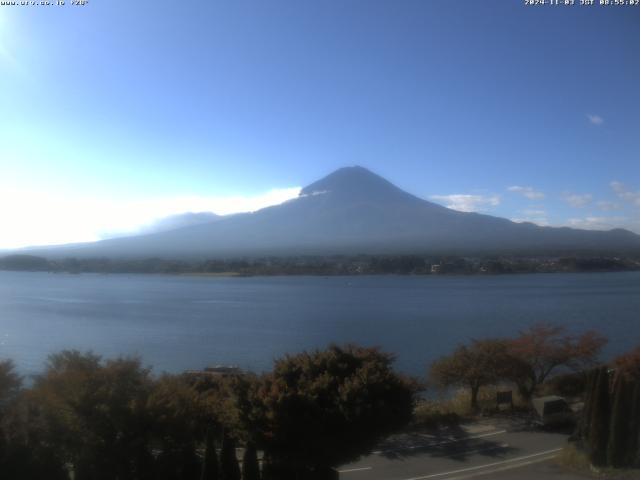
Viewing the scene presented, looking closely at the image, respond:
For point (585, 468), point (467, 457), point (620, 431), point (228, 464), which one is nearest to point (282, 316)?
point (467, 457)

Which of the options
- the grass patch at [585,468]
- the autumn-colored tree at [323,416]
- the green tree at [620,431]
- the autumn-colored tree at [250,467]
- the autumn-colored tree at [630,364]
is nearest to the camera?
the autumn-colored tree at [250,467]

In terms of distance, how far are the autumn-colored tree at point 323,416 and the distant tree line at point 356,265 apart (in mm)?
51155

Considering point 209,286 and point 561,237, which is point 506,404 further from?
point 561,237

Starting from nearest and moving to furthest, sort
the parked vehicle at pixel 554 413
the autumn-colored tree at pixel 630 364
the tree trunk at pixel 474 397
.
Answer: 1. the parked vehicle at pixel 554 413
2. the autumn-colored tree at pixel 630 364
3. the tree trunk at pixel 474 397

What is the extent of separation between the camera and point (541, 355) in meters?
11.6

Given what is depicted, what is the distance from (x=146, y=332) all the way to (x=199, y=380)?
1537cm

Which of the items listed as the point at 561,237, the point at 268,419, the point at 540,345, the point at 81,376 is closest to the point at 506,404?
the point at 540,345

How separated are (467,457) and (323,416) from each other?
2799 mm

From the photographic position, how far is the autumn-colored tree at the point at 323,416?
573 centimetres

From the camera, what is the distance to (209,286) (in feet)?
167

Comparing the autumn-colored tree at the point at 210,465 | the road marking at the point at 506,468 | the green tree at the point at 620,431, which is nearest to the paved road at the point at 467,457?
the road marking at the point at 506,468

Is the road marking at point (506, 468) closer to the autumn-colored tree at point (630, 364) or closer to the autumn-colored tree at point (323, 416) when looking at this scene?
the autumn-colored tree at point (323, 416)

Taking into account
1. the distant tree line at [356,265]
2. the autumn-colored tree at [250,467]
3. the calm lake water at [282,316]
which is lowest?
the calm lake water at [282,316]

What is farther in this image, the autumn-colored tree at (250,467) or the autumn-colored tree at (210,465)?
the autumn-colored tree at (250,467)
